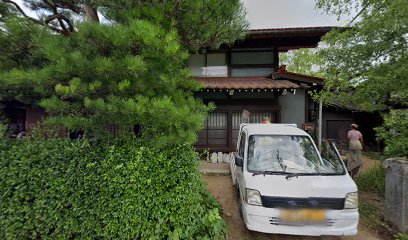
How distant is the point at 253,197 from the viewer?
2699 mm

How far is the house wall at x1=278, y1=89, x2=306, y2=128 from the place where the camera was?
297 inches

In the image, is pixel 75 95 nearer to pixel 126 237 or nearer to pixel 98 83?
pixel 98 83

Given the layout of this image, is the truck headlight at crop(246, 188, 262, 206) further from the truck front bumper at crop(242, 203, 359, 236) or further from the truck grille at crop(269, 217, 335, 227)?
the truck grille at crop(269, 217, 335, 227)

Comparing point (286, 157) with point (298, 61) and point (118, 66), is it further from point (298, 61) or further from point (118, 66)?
point (298, 61)

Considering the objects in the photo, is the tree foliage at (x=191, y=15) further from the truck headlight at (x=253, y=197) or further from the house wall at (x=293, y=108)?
the house wall at (x=293, y=108)

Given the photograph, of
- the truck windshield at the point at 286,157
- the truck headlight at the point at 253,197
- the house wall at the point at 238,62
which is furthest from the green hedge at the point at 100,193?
the house wall at the point at 238,62

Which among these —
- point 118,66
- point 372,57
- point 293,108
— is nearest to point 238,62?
point 293,108

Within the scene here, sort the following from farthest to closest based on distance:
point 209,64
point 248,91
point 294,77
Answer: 1. point 209,64
2. point 248,91
3. point 294,77

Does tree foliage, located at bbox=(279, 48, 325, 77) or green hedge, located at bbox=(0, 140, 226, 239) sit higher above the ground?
tree foliage, located at bbox=(279, 48, 325, 77)

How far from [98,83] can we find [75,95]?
0.95ft

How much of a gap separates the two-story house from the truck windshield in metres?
3.27

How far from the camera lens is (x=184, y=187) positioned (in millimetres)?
2338

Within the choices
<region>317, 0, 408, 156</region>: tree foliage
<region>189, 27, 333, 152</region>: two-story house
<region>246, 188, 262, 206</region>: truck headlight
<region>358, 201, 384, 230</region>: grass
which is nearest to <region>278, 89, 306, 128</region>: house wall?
<region>189, 27, 333, 152</region>: two-story house

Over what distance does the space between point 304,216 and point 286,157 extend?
1.05 meters
